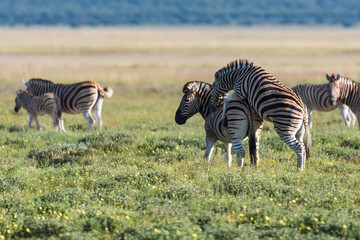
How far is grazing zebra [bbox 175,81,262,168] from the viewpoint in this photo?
10219 mm

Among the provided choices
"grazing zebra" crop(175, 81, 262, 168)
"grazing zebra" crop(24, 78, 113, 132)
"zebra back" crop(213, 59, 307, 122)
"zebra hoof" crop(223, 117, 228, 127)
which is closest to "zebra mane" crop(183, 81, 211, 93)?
"grazing zebra" crop(175, 81, 262, 168)

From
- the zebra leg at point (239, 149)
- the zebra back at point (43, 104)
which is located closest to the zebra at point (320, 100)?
the zebra leg at point (239, 149)

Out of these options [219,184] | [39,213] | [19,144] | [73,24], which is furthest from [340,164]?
[73,24]

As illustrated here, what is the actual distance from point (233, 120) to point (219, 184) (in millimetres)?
1551

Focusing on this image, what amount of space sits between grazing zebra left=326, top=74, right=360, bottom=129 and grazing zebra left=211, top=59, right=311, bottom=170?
17.5ft

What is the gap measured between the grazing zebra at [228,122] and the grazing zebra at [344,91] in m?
5.47

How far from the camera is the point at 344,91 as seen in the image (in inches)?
615

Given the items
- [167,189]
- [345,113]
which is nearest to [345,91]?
[345,113]

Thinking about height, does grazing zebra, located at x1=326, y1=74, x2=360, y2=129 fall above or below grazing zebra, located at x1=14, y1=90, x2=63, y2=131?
above

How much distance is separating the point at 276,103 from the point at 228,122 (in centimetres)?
97

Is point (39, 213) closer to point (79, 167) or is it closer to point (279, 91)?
point (79, 167)

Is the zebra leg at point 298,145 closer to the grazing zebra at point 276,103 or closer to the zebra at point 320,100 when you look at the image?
the grazing zebra at point 276,103

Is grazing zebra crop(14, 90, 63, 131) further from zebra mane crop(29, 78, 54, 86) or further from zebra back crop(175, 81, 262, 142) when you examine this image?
zebra back crop(175, 81, 262, 142)

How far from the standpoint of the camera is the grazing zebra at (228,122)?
1022 cm
